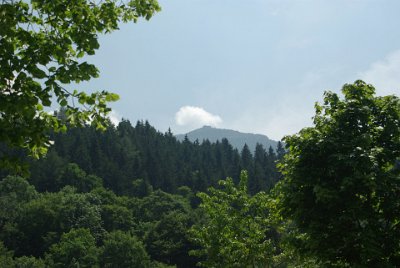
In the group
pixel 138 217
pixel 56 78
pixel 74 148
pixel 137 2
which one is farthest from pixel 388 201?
pixel 74 148

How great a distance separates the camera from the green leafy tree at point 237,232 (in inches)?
890

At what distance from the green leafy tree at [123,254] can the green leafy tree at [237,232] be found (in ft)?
175

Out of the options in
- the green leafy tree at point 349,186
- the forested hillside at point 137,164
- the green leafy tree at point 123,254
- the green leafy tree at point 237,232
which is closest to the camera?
the green leafy tree at point 349,186

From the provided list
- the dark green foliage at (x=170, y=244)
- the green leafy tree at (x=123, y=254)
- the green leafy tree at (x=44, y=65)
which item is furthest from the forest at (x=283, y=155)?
the dark green foliage at (x=170, y=244)

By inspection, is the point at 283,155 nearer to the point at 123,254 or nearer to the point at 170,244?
the point at 123,254

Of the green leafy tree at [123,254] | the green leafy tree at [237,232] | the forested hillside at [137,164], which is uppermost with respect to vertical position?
the forested hillside at [137,164]

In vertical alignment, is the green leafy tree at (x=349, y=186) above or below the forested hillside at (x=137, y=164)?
below

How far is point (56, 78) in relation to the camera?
27.2 ft

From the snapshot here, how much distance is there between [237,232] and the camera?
23.5 metres

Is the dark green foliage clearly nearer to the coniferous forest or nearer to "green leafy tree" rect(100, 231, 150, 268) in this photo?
the coniferous forest

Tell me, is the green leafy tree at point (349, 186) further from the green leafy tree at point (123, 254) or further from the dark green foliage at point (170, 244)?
the dark green foliage at point (170, 244)

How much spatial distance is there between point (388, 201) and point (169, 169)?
13510 centimetres

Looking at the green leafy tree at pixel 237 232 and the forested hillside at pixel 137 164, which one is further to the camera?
the forested hillside at pixel 137 164

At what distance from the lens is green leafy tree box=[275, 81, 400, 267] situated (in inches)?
491
